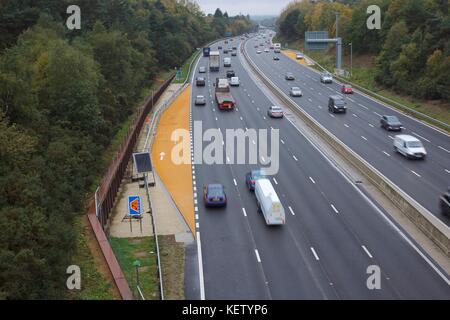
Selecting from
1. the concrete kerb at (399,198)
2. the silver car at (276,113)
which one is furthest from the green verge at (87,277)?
the silver car at (276,113)

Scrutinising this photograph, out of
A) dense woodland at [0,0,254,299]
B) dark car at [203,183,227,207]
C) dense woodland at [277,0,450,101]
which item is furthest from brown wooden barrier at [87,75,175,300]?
dense woodland at [277,0,450,101]

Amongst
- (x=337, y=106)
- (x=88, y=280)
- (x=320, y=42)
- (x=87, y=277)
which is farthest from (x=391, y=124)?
(x=320, y=42)

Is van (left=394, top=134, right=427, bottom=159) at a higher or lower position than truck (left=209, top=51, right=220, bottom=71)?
lower

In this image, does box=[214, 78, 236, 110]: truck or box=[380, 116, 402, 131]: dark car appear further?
box=[214, 78, 236, 110]: truck

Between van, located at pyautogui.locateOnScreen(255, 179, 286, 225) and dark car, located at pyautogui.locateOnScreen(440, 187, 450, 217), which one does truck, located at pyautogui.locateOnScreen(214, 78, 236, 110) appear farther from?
dark car, located at pyautogui.locateOnScreen(440, 187, 450, 217)
